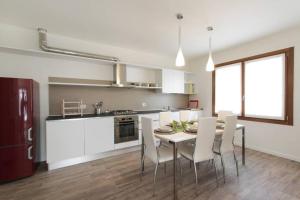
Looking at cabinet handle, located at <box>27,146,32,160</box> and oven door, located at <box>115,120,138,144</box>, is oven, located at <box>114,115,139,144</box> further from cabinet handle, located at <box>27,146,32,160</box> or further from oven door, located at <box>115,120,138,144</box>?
cabinet handle, located at <box>27,146,32,160</box>

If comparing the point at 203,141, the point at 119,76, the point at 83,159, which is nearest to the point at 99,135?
the point at 83,159

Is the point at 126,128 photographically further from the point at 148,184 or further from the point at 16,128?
the point at 16,128

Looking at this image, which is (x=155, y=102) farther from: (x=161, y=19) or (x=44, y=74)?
(x=44, y=74)

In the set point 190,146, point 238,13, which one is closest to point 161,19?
point 238,13

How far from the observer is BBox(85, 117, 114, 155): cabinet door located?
294 centimetres

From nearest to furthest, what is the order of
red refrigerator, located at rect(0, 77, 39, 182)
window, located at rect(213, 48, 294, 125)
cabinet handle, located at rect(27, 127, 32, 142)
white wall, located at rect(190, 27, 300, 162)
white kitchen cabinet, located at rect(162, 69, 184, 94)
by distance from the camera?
red refrigerator, located at rect(0, 77, 39, 182) < cabinet handle, located at rect(27, 127, 32, 142) < white wall, located at rect(190, 27, 300, 162) < window, located at rect(213, 48, 294, 125) < white kitchen cabinet, located at rect(162, 69, 184, 94)

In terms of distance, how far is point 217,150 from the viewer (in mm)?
2395

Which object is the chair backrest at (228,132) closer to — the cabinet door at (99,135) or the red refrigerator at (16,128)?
the cabinet door at (99,135)

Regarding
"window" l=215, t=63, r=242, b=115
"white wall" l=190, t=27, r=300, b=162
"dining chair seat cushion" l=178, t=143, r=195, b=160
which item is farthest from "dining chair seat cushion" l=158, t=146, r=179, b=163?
"window" l=215, t=63, r=242, b=115

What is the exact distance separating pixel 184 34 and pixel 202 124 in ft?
6.57

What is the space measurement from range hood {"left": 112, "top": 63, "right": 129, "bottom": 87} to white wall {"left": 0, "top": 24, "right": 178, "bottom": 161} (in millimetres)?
219

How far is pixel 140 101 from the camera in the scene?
424 centimetres

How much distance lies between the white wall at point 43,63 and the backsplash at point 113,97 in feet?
0.62

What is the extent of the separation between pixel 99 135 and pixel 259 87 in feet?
12.0
